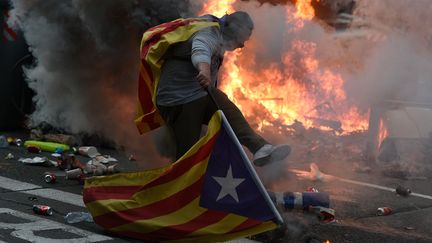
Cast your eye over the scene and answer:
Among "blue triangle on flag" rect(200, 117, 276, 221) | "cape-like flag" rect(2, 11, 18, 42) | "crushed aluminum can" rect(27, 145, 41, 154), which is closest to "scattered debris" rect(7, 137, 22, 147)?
"crushed aluminum can" rect(27, 145, 41, 154)

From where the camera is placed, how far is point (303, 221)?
495cm

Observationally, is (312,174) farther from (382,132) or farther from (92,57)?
(92,57)

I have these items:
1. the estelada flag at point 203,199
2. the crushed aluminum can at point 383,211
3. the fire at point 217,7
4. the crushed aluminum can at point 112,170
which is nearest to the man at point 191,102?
the estelada flag at point 203,199

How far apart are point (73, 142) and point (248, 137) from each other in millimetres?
4336

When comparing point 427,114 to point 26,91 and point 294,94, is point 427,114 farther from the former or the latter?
point 26,91

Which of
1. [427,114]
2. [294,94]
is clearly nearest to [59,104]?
[294,94]

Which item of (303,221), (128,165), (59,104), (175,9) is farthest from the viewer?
(59,104)

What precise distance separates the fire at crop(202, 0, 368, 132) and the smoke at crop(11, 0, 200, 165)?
2.00m

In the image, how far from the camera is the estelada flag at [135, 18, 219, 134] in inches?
178

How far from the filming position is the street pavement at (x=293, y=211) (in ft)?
15.1

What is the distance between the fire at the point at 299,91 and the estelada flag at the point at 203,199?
4579 millimetres

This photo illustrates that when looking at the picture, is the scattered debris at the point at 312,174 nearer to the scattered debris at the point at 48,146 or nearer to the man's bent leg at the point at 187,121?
the man's bent leg at the point at 187,121

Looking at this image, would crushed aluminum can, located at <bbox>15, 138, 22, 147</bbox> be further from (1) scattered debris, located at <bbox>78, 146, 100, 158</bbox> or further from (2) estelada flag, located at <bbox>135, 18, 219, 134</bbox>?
(2) estelada flag, located at <bbox>135, 18, 219, 134</bbox>

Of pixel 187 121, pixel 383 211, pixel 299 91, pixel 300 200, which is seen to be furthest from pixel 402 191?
pixel 299 91
